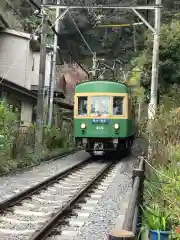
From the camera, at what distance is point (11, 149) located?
1474 cm

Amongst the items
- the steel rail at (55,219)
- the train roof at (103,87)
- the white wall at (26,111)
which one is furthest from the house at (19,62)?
the steel rail at (55,219)

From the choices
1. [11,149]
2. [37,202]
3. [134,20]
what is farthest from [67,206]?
[134,20]

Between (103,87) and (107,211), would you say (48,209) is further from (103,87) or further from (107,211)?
(103,87)

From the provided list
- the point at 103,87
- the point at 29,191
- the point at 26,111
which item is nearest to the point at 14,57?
the point at 26,111

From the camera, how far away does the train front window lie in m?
17.9

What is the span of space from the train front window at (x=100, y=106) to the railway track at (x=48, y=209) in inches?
213

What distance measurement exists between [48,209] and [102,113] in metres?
9.81

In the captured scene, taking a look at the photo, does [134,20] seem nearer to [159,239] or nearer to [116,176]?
[116,176]

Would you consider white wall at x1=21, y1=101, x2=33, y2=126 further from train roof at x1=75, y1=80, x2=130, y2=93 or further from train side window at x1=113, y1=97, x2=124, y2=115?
train side window at x1=113, y1=97, x2=124, y2=115

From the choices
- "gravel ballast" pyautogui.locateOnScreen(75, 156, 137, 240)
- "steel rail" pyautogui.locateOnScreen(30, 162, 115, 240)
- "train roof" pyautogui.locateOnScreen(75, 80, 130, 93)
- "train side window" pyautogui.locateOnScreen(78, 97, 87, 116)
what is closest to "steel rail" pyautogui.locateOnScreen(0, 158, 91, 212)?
"steel rail" pyautogui.locateOnScreen(30, 162, 115, 240)

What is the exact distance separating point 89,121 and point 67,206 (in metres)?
9.68

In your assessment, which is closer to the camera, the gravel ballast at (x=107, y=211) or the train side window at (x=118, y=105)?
the gravel ballast at (x=107, y=211)

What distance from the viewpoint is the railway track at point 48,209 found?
21.4 feet

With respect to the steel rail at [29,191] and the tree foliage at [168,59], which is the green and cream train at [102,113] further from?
the tree foliage at [168,59]
